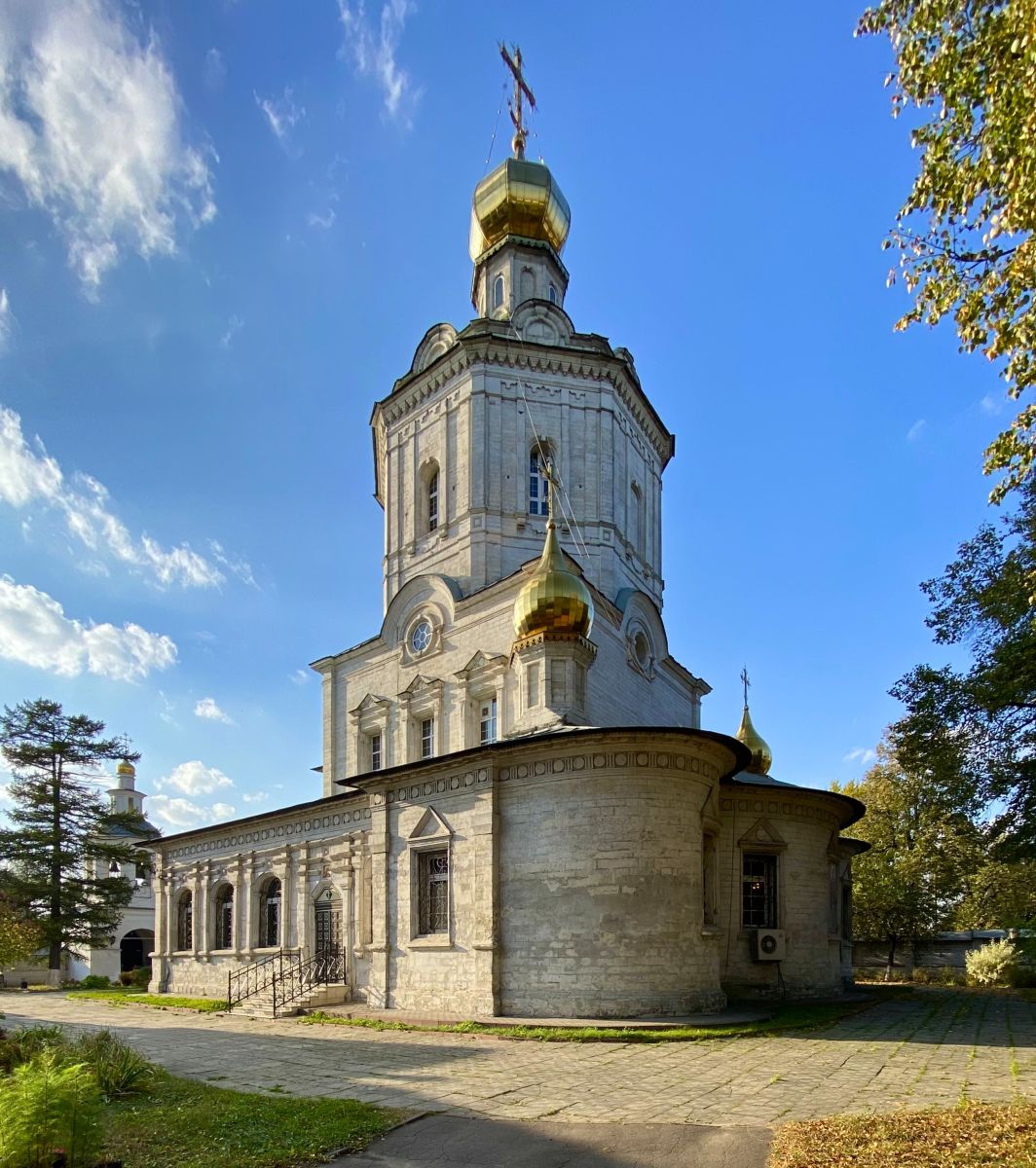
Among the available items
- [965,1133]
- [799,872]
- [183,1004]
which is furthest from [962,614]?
[183,1004]

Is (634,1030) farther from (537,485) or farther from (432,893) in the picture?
(537,485)

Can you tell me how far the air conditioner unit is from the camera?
18.0 meters

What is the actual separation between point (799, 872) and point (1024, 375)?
1350cm

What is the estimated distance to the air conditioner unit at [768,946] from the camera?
1798cm

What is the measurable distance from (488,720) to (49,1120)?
50.2ft

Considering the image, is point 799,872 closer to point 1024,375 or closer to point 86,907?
point 1024,375

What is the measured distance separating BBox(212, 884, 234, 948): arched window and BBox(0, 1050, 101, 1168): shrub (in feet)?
62.8

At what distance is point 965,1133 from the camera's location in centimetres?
677

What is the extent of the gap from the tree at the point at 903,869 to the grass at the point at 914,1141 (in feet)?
72.5

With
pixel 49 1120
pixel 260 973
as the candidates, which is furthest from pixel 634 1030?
pixel 260 973

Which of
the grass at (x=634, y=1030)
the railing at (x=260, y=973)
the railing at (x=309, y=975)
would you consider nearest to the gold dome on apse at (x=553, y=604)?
the grass at (x=634, y=1030)

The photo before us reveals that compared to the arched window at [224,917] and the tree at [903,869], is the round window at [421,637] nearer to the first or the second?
the arched window at [224,917]

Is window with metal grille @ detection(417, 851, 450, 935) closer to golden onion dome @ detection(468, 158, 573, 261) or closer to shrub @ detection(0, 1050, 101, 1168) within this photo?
shrub @ detection(0, 1050, 101, 1168)

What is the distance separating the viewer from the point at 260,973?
2173 cm
